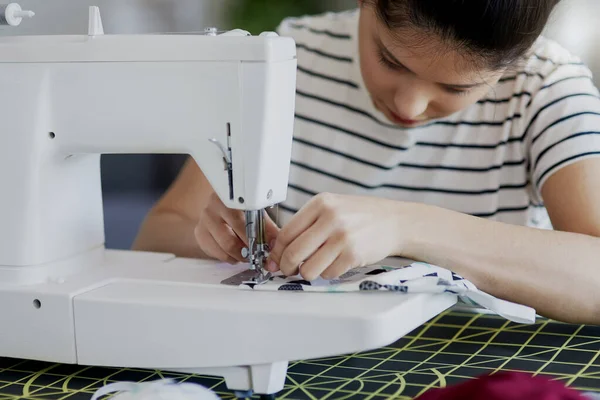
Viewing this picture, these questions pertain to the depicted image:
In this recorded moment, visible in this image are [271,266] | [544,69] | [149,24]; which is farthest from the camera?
[149,24]

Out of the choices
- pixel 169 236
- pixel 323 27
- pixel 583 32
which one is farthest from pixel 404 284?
pixel 583 32

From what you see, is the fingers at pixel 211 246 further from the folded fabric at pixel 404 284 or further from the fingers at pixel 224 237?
the folded fabric at pixel 404 284

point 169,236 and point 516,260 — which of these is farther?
point 169,236

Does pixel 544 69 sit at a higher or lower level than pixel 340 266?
higher

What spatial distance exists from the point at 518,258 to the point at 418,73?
348 mm

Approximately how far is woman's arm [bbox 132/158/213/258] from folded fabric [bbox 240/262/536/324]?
0.57 metres

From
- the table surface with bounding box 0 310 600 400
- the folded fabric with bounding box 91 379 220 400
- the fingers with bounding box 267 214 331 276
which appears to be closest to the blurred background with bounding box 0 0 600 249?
the table surface with bounding box 0 310 600 400

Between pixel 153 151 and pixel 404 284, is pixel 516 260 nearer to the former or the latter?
pixel 404 284

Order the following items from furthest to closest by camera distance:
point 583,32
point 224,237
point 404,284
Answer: point 583,32 → point 224,237 → point 404,284

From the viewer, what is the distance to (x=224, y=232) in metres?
1.34

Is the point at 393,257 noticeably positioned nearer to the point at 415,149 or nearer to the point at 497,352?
the point at 497,352

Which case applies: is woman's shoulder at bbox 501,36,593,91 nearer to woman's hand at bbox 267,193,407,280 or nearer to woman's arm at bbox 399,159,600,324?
woman's arm at bbox 399,159,600,324

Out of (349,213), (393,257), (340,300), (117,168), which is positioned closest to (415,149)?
(393,257)

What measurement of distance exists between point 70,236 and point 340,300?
0.47 meters
